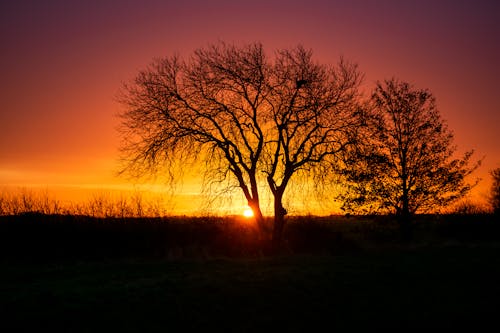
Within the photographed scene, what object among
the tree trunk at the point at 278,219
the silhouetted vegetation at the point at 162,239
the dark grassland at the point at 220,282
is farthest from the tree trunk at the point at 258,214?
the tree trunk at the point at 278,219

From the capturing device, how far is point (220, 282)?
16766mm

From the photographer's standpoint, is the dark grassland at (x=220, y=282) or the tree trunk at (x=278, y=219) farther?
the tree trunk at (x=278, y=219)

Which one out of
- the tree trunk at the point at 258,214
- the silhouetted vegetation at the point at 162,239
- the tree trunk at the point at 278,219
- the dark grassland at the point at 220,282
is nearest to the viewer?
the dark grassland at the point at 220,282

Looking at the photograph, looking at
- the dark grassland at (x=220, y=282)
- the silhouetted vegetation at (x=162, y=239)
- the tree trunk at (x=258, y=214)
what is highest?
the tree trunk at (x=258, y=214)

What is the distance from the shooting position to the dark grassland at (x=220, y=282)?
1380 cm

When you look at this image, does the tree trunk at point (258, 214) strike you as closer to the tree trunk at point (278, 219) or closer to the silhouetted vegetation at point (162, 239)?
the silhouetted vegetation at point (162, 239)

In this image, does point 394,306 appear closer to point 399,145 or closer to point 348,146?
point 348,146

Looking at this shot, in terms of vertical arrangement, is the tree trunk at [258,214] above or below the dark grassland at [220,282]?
above

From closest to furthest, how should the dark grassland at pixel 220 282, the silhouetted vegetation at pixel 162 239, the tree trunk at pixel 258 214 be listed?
the dark grassland at pixel 220 282
the silhouetted vegetation at pixel 162 239
the tree trunk at pixel 258 214

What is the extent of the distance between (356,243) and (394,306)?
1673cm

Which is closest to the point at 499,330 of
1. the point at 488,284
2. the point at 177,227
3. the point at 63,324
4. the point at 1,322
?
the point at 488,284

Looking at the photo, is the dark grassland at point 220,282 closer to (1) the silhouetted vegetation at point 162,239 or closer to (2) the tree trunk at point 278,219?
(1) the silhouetted vegetation at point 162,239

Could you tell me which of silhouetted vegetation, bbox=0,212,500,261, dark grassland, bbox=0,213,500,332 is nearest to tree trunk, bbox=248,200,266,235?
silhouetted vegetation, bbox=0,212,500,261

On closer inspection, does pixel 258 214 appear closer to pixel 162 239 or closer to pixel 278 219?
pixel 278 219
